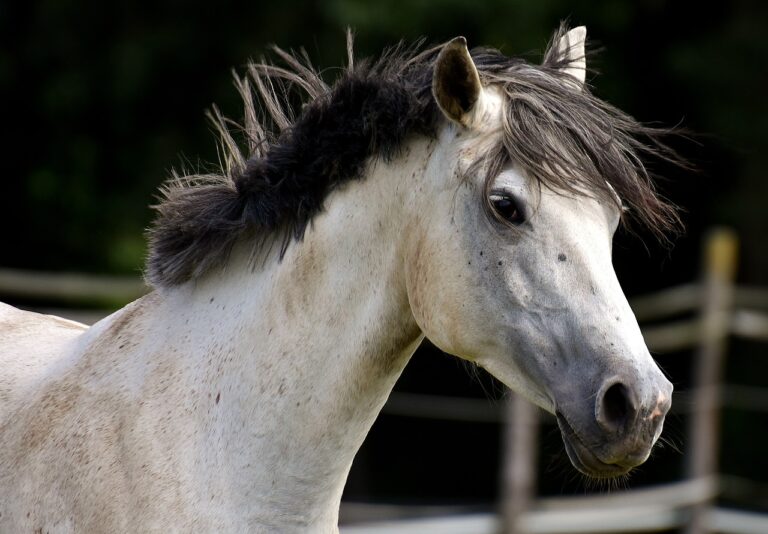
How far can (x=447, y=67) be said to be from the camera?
2.20 m

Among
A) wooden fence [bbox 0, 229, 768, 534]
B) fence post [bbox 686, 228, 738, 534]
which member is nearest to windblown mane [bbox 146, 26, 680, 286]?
wooden fence [bbox 0, 229, 768, 534]

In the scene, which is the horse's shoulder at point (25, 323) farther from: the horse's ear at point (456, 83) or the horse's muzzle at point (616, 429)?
the horse's muzzle at point (616, 429)

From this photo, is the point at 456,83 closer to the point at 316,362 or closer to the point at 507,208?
the point at 507,208

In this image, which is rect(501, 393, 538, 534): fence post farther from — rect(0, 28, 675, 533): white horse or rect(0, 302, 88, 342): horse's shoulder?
rect(0, 28, 675, 533): white horse

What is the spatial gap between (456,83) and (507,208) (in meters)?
0.28

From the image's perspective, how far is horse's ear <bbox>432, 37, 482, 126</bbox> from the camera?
2178 millimetres

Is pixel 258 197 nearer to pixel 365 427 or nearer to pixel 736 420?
pixel 365 427

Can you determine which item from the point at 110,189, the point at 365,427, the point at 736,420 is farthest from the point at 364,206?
the point at 110,189

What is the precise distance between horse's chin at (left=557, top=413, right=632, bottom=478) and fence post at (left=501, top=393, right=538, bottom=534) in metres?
3.78

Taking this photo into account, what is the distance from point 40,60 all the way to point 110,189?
145 cm

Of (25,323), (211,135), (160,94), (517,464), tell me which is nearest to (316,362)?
(25,323)

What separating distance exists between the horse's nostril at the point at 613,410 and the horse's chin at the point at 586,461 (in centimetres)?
7

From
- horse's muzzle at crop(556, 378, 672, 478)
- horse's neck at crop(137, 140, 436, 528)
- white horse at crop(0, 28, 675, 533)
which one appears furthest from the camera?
horse's neck at crop(137, 140, 436, 528)

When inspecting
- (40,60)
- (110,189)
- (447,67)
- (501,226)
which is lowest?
(501,226)
